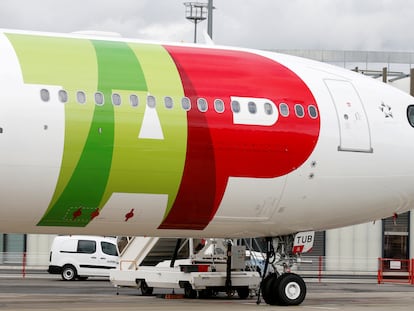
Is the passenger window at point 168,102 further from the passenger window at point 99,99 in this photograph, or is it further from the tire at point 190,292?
the tire at point 190,292

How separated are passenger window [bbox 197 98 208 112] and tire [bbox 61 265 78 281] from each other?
61.5 feet

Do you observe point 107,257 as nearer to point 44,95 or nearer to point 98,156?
point 98,156

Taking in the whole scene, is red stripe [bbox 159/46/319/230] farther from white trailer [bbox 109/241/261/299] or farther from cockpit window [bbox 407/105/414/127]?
white trailer [bbox 109/241/261/299]

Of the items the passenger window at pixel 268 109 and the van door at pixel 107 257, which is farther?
the van door at pixel 107 257

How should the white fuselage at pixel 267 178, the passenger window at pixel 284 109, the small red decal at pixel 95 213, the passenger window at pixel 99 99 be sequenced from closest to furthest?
the white fuselage at pixel 267 178 → the passenger window at pixel 99 99 → the small red decal at pixel 95 213 → the passenger window at pixel 284 109

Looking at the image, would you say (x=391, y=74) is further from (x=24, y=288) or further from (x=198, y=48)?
(x=198, y=48)

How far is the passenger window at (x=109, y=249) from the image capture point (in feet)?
125

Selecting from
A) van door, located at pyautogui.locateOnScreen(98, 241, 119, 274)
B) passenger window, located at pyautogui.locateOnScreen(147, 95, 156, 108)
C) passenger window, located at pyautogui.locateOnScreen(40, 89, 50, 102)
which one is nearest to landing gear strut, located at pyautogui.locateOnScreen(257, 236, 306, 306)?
passenger window, located at pyautogui.locateOnScreen(147, 95, 156, 108)

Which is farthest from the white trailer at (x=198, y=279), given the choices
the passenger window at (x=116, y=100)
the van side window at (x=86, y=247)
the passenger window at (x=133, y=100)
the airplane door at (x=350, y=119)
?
the van side window at (x=86, y=247)

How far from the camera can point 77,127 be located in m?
18.1

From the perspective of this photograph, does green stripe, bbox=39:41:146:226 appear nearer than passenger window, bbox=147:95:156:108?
Yes

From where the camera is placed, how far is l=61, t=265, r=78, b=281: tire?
36.9 meters

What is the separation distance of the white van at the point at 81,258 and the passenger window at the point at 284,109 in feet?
58.2

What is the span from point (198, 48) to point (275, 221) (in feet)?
12.1
